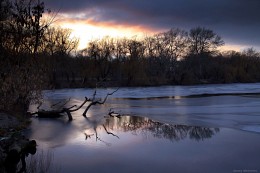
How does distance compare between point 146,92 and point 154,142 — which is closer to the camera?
point 154,142

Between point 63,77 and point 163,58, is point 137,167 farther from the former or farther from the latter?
→ point 163,58

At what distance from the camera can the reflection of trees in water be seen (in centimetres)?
1312

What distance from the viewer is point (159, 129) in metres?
14.7

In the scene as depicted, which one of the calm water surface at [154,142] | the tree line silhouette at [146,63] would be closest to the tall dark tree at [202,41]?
the tree line silhouette at [146,63]

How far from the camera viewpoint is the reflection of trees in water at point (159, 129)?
13.1 metres

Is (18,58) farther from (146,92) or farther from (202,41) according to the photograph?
(202,41)

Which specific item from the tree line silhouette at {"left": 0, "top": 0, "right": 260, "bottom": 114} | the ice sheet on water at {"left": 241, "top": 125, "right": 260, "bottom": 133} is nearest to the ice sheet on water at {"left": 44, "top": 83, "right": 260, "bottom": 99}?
the tree line silhouette at {"left": 0, "top": 0, "right": 260, "bottom": 114}

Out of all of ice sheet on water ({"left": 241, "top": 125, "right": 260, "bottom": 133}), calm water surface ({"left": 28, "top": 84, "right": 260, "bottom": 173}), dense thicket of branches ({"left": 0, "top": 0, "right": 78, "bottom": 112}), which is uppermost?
dense thicket of branches ({"left": 0, "top": 0, "right": 78, "bottom": 112})

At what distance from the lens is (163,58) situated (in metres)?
76.3

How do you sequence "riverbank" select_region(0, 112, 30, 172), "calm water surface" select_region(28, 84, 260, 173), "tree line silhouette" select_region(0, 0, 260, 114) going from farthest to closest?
1. "tree line silhouette" select_region(0, 0, 260, 114)
2. "riverbank" select_region(0, 112, 30, 172)
3. "calm water surface" select_region(28, 84, 260, 173)

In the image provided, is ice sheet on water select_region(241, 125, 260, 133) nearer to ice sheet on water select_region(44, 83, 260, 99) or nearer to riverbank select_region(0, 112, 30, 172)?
riverbank select_region(0, 112, 30, 172)

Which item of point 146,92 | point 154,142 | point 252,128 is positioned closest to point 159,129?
point 154,142

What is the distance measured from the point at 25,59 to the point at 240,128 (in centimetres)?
1054

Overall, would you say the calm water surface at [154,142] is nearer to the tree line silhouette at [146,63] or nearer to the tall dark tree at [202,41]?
the tree line silhouette at [146,63]
